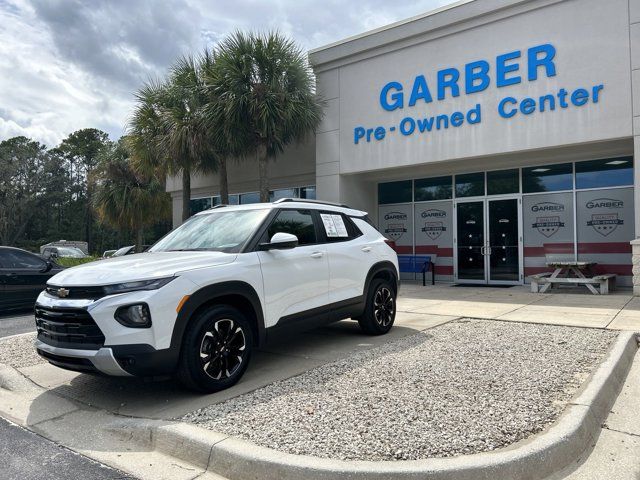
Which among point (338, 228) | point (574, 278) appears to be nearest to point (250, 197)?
point (574, 278)

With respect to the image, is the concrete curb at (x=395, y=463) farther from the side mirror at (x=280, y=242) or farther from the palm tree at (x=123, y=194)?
the palm tree at (x=123, y=194)

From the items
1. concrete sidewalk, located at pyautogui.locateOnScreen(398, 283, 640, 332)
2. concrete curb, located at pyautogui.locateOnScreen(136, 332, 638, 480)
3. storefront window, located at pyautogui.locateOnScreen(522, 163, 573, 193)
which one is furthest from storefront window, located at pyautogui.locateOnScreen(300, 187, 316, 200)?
concrete curb, located at pyautogui.locateOnScreen(136, 332, 638, 480)

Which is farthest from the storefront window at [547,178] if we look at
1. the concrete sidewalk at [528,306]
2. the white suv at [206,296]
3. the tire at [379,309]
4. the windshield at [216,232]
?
the windshield at [216,232]

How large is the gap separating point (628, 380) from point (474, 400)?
6.56 feet

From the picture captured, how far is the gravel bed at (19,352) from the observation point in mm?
5805

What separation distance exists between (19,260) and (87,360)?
7.26 meters

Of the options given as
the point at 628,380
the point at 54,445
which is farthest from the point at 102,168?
the point at 628,380

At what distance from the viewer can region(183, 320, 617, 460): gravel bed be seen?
322 centimetres

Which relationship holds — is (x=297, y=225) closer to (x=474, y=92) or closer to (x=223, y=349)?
(x=223, y=349)

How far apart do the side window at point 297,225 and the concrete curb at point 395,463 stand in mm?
2313

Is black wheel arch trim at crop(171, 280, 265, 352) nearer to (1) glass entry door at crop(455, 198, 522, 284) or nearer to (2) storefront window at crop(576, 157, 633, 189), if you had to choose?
(1) glass entry door at crop(455, 198, 522, 284)

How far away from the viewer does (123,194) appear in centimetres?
1998

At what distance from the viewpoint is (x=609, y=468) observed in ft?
10.1

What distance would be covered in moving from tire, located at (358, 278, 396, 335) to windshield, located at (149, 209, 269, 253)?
6.62ft
